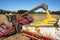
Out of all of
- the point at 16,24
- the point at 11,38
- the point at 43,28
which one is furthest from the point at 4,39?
the point at 43,28

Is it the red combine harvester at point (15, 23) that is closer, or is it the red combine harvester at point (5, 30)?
the red combine harvester at point (5, 30)

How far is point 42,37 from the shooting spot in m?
8.23

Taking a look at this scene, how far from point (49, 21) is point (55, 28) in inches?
71.4

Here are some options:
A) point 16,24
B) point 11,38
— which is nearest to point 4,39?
point 11,38

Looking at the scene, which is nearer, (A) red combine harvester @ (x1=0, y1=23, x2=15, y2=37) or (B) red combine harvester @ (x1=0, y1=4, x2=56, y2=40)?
(A) red combine harvester @ (x1=0, y1=23, x2=15, y2=37)

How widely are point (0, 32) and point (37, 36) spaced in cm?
411

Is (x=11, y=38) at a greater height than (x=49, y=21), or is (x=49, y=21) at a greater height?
(x=49, y=21)

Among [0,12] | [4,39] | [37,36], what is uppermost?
[37,36]

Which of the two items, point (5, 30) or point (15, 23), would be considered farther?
point (15, 23)

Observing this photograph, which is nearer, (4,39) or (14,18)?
(4,39)

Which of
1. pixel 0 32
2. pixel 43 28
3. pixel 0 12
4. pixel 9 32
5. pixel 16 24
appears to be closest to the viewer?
pixel 43 28

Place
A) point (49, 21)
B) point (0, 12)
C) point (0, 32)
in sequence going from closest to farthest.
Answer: point (49, 21) → point (0, 32) → point (0, 12)

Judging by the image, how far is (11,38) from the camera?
12.2 meters

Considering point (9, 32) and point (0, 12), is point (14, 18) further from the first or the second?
point (0, 12)
